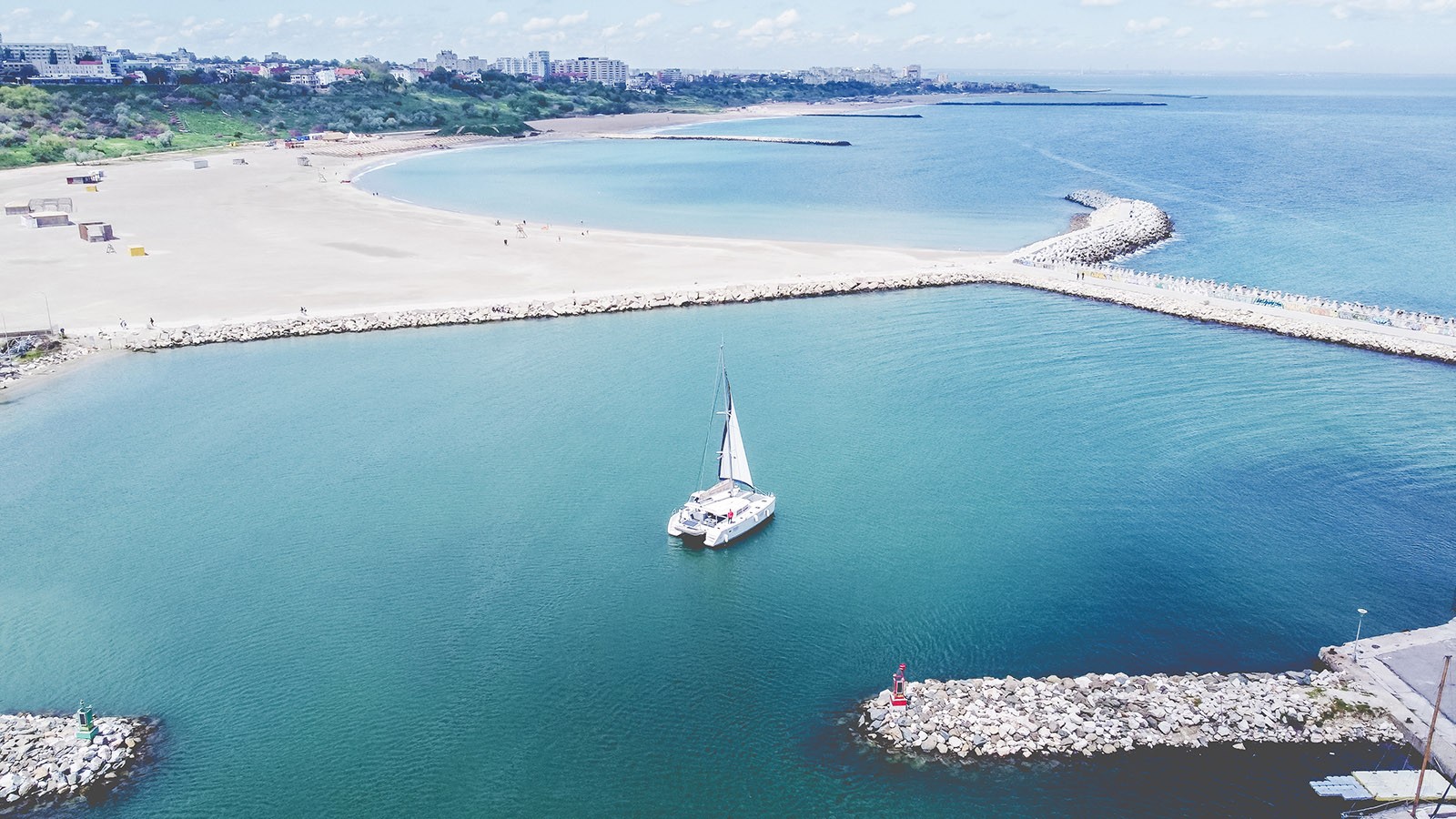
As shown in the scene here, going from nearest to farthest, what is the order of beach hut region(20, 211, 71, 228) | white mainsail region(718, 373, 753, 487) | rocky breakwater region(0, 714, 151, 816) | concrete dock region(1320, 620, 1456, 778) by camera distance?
rocky breakwater region(0, 714, 151, 816)
concrete dock region(1320, 620, 1456, 778)
white mainsail region(718, 373, 753, 487)
beach hut region(20, 211, 71, 228)

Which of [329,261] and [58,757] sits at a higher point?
[329,261]

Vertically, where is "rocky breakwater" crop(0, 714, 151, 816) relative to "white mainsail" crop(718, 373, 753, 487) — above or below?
below

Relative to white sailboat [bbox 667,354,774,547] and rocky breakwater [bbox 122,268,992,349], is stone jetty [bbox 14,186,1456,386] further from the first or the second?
white sailboat [bbox 667,354,774,547]

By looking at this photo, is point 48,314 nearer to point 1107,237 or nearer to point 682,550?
point 682,550

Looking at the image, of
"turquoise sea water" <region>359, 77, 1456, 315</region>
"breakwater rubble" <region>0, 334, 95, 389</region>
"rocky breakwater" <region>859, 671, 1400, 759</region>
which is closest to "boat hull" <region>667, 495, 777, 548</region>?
"rocky breakwater" <region>859, 671, 1400, 759</region>

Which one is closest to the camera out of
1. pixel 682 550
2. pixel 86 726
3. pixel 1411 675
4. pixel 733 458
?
pixel 86 726

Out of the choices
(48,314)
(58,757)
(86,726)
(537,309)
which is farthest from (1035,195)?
(58,757)

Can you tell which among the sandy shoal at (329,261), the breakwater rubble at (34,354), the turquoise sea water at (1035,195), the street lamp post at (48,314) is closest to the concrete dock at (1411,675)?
the turquoise sea water at (1035,195)
